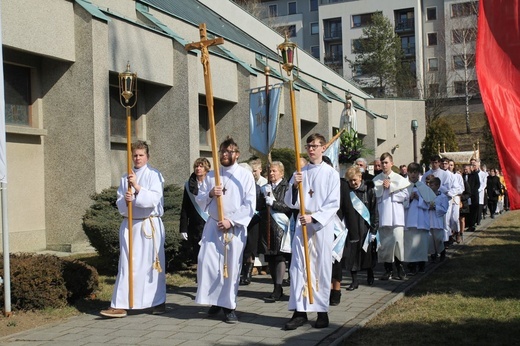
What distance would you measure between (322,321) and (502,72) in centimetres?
341

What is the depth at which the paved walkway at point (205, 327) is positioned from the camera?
731cm

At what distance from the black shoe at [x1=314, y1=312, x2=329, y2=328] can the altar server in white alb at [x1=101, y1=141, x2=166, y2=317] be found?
7.08 feet

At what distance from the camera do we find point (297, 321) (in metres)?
7.78

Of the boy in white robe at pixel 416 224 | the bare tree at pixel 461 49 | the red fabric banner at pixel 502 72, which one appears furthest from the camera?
the bare tree at pixel 461 49

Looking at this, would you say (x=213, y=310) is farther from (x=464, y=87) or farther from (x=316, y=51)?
(x=316, y=51)

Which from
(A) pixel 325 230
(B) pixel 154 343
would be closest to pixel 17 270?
(B) pixel 154 343

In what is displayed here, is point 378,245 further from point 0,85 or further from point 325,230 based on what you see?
point 0,85

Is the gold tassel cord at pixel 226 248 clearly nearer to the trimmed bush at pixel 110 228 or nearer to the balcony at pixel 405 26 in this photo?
the trimmed bush at pixel 110 228

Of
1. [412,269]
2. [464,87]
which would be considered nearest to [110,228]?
[412,269]

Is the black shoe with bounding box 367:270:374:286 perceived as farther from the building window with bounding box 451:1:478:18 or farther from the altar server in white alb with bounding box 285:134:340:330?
the building window with bounding box 451:1:478:18

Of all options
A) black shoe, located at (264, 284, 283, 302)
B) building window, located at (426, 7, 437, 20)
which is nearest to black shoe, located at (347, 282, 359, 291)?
black shoe, located at (264, 284, 283, 302)

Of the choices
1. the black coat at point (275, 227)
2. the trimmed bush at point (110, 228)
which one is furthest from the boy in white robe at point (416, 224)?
the trimmed bush at point (110, 228)

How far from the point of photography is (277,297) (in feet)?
32.0

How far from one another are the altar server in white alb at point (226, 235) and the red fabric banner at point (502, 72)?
11.8ft
